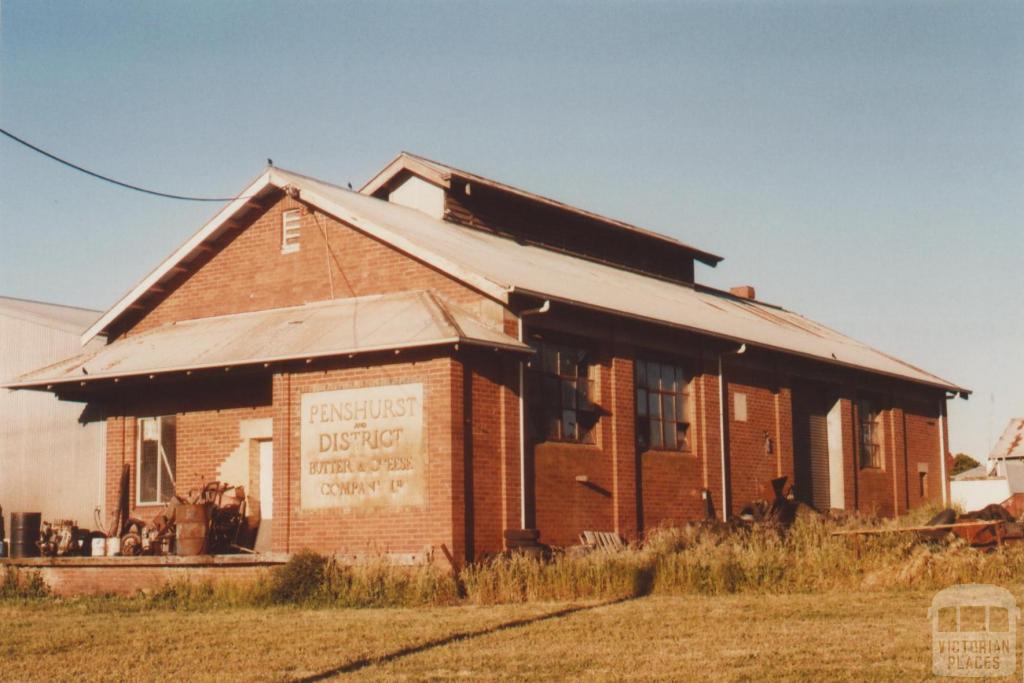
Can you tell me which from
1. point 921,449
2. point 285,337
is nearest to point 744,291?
point 921,449

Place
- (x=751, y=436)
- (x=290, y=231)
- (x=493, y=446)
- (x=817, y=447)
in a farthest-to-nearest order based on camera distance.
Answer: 1. (x=817, y=447)
2. (x=751, y=436)
3. (x=290, y=231)
4. (x=493, y=446)

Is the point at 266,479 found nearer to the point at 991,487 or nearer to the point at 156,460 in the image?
the point at 156,460

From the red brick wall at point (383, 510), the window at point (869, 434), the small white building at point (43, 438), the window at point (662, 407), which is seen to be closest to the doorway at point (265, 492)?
the red brick wall at point (383, 510)

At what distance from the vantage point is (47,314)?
1260 inches

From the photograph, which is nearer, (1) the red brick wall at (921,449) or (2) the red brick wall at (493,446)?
(2) the red brick wall at (493,446)

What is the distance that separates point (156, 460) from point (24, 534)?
8.63 ft

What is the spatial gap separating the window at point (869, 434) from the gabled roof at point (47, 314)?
19.0 metres

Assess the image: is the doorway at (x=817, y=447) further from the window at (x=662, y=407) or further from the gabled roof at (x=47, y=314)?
the gabled roof at (x=47, y=314)

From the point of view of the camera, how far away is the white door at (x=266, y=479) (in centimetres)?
2205

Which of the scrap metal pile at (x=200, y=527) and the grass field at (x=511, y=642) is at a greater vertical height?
the scrap metal pile at (x=200, y=527)

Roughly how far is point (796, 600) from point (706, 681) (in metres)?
5.71

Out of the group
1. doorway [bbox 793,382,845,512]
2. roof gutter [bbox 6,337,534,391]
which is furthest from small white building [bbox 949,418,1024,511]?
roof gutter [bbox 6,337,534,391]

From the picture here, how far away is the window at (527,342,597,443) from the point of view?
20750mm

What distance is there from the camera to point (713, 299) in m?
31.2
